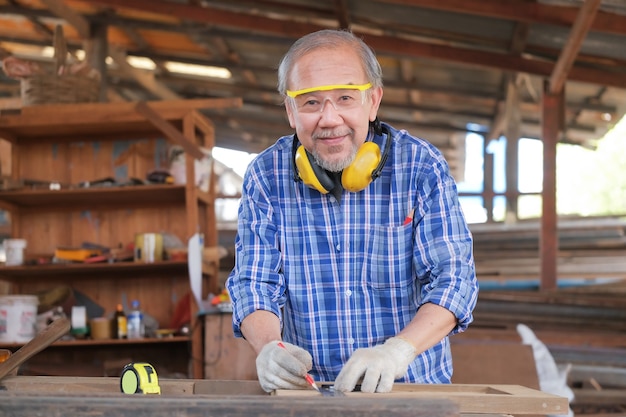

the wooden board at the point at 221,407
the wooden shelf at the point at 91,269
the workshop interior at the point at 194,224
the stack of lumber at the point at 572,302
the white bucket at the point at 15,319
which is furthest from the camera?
the stack of lumber at the point at 572,302

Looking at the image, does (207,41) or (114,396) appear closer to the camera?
(114,396)

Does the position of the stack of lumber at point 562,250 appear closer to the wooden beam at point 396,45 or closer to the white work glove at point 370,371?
the wooden beam at point 396,45

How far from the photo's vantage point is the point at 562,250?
31.2 ft

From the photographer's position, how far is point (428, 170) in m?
Answer: 2.66

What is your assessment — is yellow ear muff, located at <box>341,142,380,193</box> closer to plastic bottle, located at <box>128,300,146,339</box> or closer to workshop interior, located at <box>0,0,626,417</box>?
workshop interior, located at <box>0,0,626,417</box>

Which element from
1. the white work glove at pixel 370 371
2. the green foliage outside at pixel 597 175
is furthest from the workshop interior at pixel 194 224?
the green foliage outside at pixel 597 175

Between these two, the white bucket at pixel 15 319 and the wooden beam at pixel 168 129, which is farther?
the wooden beam at pixel 168 129

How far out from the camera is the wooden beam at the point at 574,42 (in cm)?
596

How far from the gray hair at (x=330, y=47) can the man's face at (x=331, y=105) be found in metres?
0.02

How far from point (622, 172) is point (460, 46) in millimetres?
23415

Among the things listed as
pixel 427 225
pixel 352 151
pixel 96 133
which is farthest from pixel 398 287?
pixel 96 133

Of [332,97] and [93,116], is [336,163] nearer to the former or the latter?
[332,97]

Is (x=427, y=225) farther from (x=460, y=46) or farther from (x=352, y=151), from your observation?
(x=460, y=46)

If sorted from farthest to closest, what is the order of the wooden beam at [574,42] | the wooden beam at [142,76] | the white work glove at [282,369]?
the wooden beam at [142,76]
the wooden beam at [574,42]
the white work glove at [282,369]
